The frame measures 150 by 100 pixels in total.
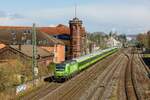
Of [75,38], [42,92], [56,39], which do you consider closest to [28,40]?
[56,39]

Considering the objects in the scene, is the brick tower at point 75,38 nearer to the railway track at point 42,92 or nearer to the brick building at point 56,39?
the brick building at point 56,39

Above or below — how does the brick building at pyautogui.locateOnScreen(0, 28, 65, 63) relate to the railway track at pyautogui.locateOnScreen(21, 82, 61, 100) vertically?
above

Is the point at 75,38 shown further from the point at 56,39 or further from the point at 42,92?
the point at 42,92

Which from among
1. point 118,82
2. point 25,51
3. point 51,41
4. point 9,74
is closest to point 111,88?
point 118,82

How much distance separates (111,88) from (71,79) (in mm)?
10992

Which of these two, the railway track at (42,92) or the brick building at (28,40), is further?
the brick building at (28,40)

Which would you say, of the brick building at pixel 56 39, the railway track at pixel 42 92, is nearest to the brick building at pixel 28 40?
the brick building at pixel 56 39

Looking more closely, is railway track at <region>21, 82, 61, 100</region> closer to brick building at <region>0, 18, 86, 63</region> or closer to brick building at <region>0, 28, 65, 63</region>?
brick building at <region>0, 18, 86, 63</region>

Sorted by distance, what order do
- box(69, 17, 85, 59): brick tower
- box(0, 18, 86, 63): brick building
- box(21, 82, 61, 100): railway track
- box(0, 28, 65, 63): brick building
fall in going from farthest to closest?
box(69, 17, 85, 59): brick tower < box(0, 18, 86, 63): brick building < box(0, 28, 65, 63): brick building < box(21, 82, 61, 100): railway track

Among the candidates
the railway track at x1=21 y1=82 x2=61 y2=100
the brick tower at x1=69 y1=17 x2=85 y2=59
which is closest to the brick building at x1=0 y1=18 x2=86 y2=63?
the brick tower at x1=69 y1=17 x2=85 y2=59

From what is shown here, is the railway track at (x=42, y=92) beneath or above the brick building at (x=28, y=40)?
beneath

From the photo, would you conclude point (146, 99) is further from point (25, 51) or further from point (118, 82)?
point (25, 51)

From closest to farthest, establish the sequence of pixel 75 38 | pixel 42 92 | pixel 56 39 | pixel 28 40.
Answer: pixel 42 92 → pixel 28 40 → pixel 56 39 → pixel 75 38

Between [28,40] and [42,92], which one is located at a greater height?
[28,40]
